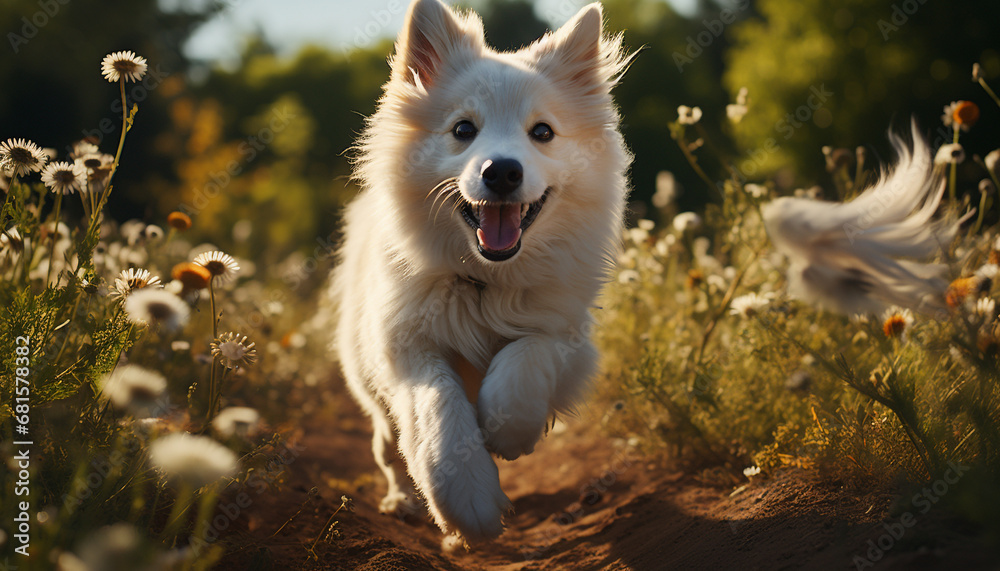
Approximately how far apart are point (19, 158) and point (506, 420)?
213 cm

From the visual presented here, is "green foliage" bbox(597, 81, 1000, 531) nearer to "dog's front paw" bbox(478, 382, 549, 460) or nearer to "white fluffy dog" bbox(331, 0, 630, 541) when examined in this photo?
"white fluffy dog" bbox(331, 0, 630, 541)

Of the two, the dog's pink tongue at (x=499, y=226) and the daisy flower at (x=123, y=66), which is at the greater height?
the daisy flower at (x=123, y=66)

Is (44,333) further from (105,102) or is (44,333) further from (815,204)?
(105,102)

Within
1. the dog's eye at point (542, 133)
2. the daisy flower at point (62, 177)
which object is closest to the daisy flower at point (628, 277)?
the dog's eye at point (542, 133)

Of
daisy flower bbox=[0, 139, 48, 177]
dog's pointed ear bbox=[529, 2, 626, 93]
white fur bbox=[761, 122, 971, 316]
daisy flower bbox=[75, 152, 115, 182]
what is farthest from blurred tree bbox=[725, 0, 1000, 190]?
daisy flower bbox=[0, 139, 48, 177]

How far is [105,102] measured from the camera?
447 inches

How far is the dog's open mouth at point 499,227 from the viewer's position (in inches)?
113

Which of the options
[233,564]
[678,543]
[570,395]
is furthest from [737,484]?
[233,564]

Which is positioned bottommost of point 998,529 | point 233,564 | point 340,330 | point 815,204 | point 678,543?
point 998,529

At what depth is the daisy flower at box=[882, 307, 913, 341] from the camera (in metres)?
2.59

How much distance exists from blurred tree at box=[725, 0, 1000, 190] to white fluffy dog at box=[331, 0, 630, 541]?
341 inches

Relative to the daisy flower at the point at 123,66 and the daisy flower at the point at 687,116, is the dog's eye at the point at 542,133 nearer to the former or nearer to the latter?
the daisy flower at the point at 687,116

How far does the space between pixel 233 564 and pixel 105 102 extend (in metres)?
11.6

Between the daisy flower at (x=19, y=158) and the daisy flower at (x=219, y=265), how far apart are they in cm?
73
